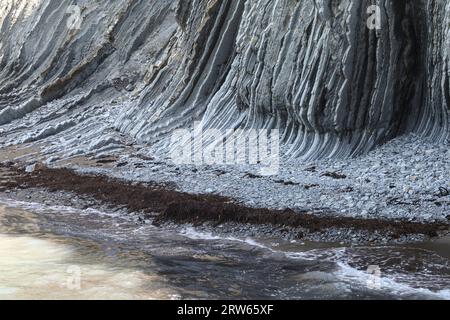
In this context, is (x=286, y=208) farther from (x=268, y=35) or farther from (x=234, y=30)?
(x=234, y=30)

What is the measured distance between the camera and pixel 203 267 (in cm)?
1109

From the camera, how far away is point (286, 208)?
46.8ft

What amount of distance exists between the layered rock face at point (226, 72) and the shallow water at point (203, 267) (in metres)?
6.86

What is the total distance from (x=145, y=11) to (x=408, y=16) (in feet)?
69.8

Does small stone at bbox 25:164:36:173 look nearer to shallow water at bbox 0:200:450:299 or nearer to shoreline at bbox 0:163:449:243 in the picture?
shoreline at bbox 0:163:449:243

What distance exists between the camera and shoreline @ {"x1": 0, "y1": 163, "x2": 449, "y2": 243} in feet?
40.5

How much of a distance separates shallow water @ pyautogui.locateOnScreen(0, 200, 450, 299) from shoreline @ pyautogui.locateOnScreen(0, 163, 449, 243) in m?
0.50

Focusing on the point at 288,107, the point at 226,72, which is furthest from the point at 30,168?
the point at 288,107

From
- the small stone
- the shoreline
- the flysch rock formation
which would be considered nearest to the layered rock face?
the flysch rock formation

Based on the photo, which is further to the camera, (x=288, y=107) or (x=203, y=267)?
(x=288, y=107)

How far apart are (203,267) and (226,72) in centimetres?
1540

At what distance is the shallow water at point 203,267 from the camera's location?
9.51m

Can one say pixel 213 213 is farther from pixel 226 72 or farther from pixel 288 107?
pixel 226 72
